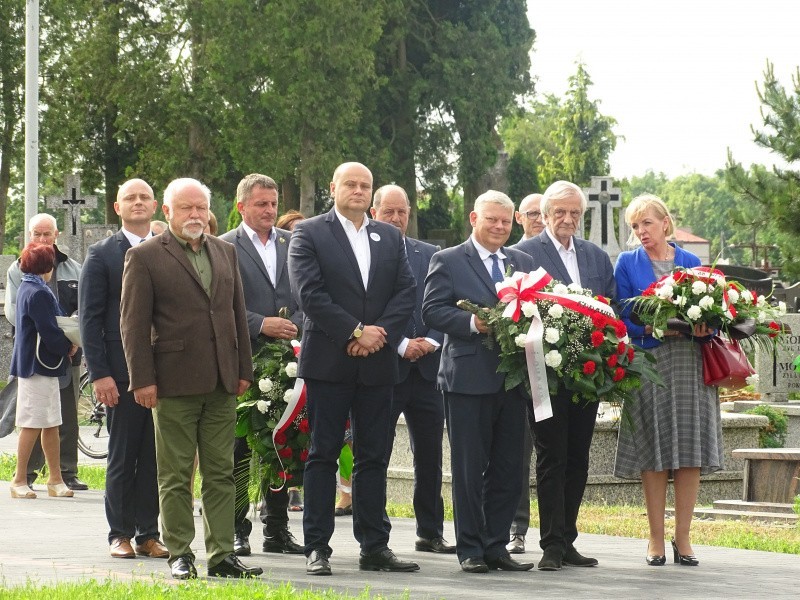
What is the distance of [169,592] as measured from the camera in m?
6.75

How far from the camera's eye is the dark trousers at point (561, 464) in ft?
28.1

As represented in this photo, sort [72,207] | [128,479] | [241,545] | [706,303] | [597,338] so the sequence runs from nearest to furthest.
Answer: [597,338] → [706,303] → [128,479] → [241,545] → [72,207]

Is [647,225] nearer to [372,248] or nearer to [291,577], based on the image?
[372,248]

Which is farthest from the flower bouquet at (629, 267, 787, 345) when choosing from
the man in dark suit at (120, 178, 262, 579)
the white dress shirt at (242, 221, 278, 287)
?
the man in dark suit at (120, 178, 262, 579)

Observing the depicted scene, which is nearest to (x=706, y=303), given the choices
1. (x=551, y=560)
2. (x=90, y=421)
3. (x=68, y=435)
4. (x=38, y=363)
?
(x=551, y=560)

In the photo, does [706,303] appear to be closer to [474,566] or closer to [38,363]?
[474,566]

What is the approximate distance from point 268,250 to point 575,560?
2713mm

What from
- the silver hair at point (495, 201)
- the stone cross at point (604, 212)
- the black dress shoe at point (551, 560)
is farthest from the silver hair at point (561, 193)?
the stone cross at point (604, 212)

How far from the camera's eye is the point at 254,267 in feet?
30.1

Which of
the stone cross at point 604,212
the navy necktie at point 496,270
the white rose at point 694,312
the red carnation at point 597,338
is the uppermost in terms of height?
the stone cross at point 604,212

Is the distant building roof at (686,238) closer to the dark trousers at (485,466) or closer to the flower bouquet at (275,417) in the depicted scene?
the flower bouquet at (275,417)

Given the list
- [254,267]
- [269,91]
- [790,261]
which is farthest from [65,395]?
[269,91]

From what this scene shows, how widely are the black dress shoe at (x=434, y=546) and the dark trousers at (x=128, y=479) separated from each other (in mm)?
1689

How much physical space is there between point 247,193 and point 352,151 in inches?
1503
